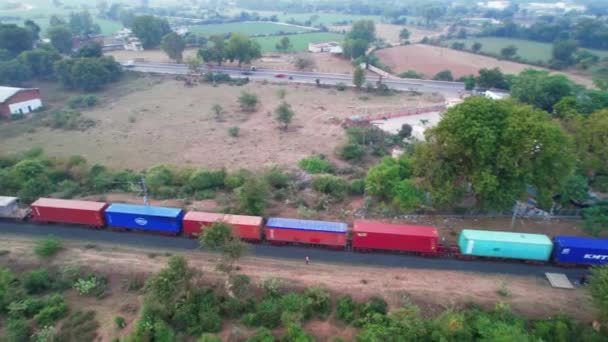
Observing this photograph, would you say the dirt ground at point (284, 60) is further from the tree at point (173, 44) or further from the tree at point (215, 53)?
the tree at point (215, 53)

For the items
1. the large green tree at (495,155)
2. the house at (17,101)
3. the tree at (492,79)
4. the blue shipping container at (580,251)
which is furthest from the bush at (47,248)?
the tree at (492,79)

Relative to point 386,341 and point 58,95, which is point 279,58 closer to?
point 58,95

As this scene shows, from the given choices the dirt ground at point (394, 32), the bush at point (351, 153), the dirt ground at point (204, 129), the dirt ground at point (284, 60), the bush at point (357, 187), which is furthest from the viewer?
the dirt ground at point (394, 32)

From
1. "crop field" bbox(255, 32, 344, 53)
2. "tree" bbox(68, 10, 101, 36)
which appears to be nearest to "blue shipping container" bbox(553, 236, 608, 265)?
"crop field" bbox(255, 32, 344, 53)

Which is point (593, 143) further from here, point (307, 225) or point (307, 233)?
point (307, 233)

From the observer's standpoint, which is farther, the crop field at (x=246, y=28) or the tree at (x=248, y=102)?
the crop field at (x=246, y=28)

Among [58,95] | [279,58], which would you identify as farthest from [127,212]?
[279,58]
